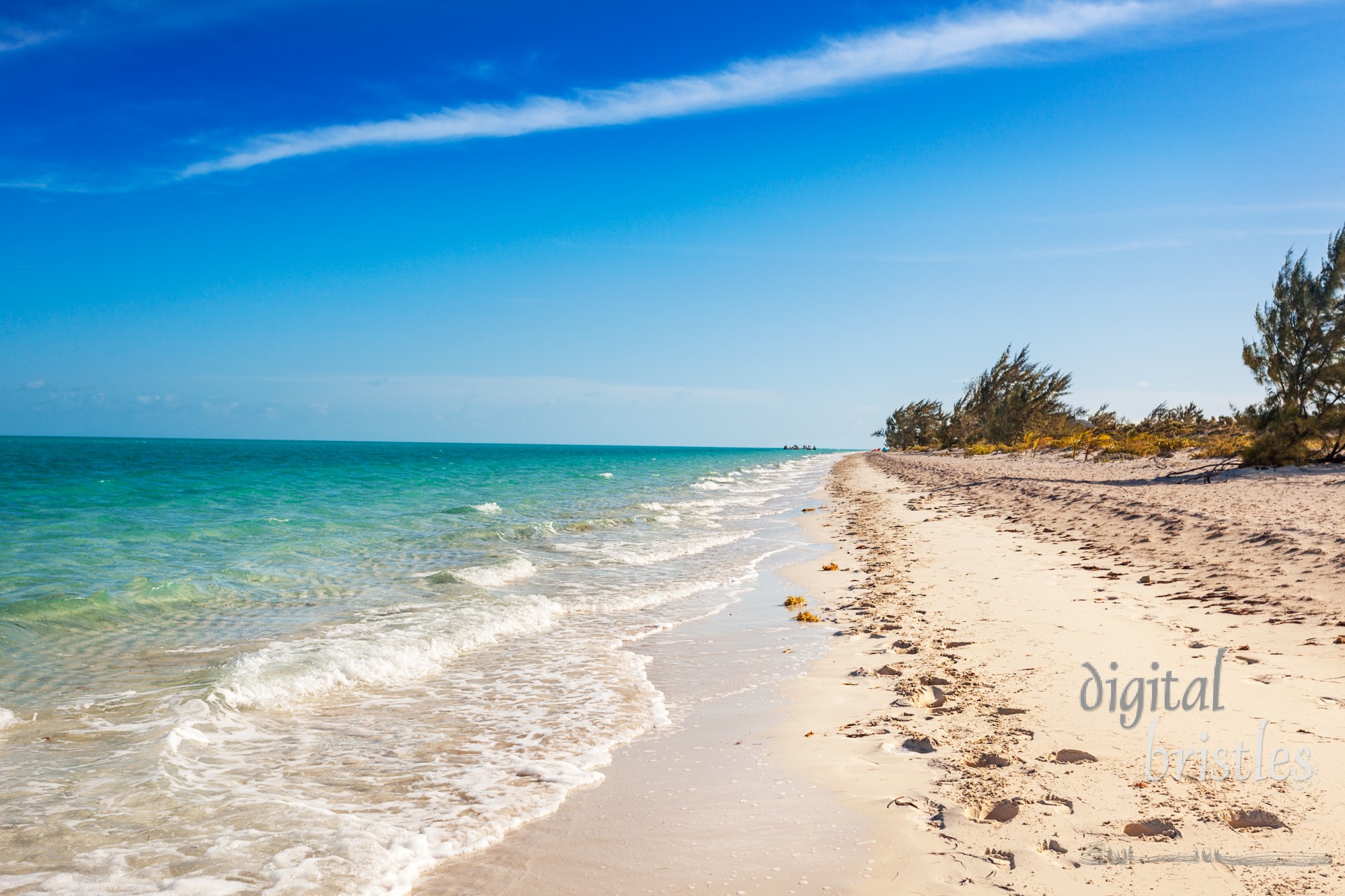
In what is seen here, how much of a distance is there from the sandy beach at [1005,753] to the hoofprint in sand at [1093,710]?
0.02 meters

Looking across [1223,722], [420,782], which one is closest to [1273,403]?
[1223,722]

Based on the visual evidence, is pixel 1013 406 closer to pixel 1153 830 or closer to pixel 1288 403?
pixel 1288 403

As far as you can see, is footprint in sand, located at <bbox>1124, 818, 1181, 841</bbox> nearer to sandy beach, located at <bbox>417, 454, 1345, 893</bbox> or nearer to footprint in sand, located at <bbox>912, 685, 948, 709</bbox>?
sandy beach, located at <bbox>417, 454, 1345, 893</bbox>

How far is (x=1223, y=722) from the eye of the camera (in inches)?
173

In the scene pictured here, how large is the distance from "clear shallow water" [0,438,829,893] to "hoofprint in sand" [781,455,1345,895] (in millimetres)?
2026

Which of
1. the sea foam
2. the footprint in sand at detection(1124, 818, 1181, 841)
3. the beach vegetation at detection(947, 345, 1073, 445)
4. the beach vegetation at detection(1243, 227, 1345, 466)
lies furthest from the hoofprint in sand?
the beach vegetation at detection(947, 345, 1073, 445)

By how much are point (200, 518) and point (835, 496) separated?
79.0ft

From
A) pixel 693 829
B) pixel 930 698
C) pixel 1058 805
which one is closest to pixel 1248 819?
pixel 1058 805

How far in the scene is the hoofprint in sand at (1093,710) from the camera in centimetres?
312

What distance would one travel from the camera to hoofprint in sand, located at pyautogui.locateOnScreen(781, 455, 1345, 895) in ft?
10.3

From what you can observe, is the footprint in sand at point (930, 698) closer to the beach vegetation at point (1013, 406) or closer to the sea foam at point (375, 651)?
the sea foam at point (375, 651)

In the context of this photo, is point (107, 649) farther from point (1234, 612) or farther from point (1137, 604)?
point (1234, 612)

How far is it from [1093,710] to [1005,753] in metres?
1.11

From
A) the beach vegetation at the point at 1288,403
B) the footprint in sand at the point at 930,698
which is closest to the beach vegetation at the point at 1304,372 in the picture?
the beach vegetation at the point at 1288,403
